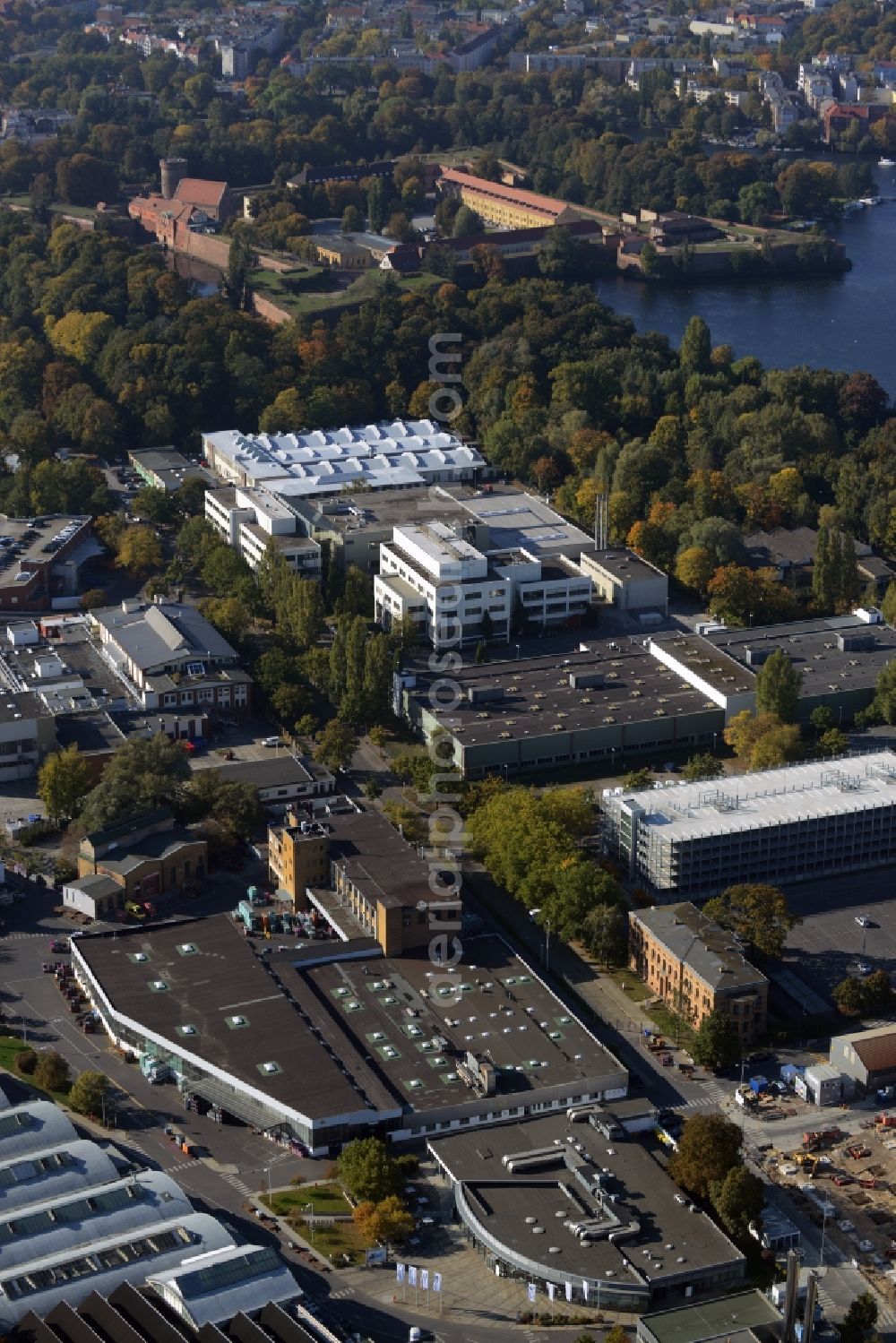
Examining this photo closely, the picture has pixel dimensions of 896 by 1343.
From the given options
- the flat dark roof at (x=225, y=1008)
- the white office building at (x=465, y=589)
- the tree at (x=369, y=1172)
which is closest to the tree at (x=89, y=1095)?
the flat dark roof at (x=225, y=1008)

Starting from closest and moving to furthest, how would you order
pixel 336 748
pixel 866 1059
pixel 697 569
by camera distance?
pixel 866 1059
pixel 336 748
pixel 697 569

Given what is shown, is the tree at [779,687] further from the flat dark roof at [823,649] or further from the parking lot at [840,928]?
the parking lot at [840,928]

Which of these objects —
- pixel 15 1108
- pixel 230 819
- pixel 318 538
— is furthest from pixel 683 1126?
pixel 318 538

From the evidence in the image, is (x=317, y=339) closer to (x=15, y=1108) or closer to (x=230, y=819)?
(x=230, y=819)

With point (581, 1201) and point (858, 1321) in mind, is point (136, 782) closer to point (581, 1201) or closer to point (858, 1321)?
point (581, 1201)

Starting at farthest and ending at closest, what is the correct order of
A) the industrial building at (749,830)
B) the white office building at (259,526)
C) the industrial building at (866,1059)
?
the white office building at (259,526) < the industrial building at (749,830) < the industrial building at (866,1059)

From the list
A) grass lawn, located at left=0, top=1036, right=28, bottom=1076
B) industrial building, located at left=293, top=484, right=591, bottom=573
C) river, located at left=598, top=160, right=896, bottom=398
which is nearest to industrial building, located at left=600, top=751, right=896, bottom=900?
grass lawn, located at left=0, top=1036, right=28, bottom=1076

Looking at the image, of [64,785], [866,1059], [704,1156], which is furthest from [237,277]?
[704,1156]

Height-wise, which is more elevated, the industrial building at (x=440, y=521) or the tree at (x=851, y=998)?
the industrial building at (x=440, y=521)
